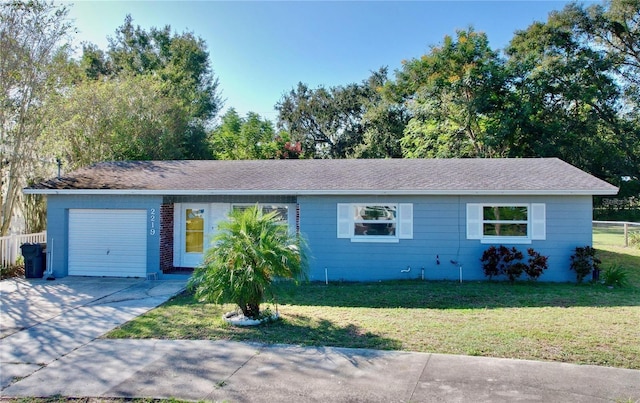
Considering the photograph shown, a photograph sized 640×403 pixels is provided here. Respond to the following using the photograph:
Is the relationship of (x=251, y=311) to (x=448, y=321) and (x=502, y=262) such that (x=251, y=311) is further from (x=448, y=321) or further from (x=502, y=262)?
(x=502, y=262)

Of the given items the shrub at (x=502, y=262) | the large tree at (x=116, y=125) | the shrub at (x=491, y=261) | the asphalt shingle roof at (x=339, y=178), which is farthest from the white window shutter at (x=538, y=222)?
the large tree at (x=116, y=125)

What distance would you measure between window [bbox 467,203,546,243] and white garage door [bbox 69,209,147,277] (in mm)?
8985

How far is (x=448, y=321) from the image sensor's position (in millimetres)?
7457

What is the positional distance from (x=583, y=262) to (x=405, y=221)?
4.48 meters

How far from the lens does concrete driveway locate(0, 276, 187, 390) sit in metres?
6.06

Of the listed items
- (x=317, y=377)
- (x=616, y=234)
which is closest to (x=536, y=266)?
(x=317, y=377)

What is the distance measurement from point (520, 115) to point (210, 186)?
20734mm

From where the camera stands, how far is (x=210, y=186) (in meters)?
12.2

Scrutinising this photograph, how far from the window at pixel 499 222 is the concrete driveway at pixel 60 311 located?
7.61 m

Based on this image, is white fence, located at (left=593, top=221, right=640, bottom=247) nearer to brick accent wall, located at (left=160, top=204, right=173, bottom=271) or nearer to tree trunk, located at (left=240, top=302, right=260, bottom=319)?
tree trunk, located at (left=240, top=302, right=260, bottom=319)

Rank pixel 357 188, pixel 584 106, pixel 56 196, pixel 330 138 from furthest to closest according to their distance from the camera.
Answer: pixel 330 138, pixel 584 106, pixel 56 196, pixel 357 188

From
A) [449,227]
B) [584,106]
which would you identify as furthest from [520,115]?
[449,227]

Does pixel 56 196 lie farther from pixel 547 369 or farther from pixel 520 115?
pixel 520 115

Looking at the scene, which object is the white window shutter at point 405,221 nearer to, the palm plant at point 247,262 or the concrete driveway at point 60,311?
the palm plant at point 247,262
